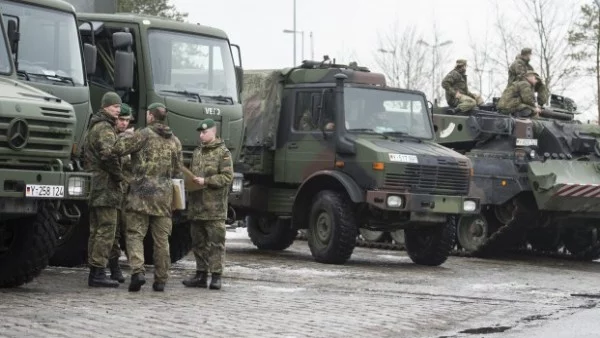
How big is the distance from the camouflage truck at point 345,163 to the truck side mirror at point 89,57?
366cm

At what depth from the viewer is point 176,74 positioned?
16422 mm

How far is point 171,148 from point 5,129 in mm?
1877

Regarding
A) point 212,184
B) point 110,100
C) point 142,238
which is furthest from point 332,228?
point 110,100

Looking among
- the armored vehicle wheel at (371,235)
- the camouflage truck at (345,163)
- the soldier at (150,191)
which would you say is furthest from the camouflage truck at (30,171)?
the armored vehicle wheel at (371,235)

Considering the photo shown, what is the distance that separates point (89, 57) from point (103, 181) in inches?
65.7

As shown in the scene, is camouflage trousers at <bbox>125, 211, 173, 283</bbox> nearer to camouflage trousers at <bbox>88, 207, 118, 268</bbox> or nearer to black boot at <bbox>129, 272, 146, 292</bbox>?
black boot at <bbox>129, 272, 146, 292</bbox>

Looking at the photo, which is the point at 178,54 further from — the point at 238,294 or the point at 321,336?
the point at 321,336

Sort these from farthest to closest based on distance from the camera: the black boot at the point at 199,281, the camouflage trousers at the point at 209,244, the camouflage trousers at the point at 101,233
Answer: the black boot at the point at 199,281
the camouflage trousers at the point at 209,244
the camouflage trousers at the point at 101,233

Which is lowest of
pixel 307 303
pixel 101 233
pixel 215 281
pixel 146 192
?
pixel 307 303

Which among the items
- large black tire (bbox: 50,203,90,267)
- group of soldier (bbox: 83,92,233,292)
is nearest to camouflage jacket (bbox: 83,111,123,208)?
group of soldier (bbox: 83,92,233,292)

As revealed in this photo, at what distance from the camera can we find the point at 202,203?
14328 millimetres

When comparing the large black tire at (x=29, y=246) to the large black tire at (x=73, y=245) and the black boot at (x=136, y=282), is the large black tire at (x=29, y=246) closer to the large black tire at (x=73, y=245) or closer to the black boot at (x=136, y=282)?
the black boot at (x=136, y=282)

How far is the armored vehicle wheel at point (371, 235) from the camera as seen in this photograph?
77.4ft

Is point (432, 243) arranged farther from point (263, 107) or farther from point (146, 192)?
point (146, 192)
